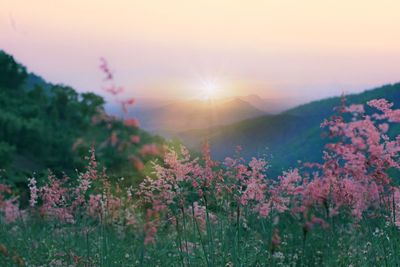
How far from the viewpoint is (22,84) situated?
29297 millimetres

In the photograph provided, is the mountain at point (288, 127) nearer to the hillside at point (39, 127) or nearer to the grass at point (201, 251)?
the hillside at point (39, 127)

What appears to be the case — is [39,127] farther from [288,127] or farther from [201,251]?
[288,127]

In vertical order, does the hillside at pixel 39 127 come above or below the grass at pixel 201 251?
above

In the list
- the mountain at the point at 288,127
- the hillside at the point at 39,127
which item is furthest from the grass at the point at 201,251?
the mountain at the point at 288,127

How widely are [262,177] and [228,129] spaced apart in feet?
93.4

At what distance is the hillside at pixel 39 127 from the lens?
20.1 meters

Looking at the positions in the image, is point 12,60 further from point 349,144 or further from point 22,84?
point 349,144

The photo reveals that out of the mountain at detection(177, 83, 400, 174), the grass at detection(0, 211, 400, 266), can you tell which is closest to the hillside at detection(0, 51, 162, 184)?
the grass at detection(0, 211, 400, 266)

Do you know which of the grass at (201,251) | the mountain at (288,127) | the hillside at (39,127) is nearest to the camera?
the grass at (201,251)

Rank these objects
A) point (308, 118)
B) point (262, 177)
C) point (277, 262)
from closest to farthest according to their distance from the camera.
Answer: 1. point (262, 177)
2. point (277, 262)
3. point (308, 118)

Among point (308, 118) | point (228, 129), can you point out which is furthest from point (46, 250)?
point (308, 118)

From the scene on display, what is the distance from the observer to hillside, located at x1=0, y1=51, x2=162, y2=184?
20.1 metres

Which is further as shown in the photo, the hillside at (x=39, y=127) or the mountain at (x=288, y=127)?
the mountain at (x=288, y=127)

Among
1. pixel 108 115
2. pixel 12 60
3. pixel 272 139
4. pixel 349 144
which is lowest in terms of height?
pixel 272 139
